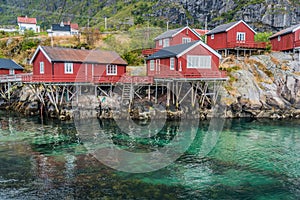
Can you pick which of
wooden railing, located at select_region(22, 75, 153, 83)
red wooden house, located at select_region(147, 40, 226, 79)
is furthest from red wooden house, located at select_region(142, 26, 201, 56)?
wooden railing, located at select_region(22, 75, 153, 83)

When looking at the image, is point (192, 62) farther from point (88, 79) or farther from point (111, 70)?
point (88, 79)

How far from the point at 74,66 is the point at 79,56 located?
1.87m

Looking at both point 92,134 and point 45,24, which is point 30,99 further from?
point 45,24

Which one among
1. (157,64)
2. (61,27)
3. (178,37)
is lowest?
(157,64)

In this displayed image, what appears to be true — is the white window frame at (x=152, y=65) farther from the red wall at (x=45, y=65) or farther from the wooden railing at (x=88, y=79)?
the red wall at (x=45, y=65)

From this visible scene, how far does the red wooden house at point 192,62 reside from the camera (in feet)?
109

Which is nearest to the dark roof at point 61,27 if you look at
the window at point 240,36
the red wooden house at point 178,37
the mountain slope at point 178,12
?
the mountain slope at point 178,12

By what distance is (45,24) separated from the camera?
144250 mm

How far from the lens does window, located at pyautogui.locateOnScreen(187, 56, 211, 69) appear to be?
33562mm

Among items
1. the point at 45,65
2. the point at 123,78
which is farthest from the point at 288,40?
the point at 45,65

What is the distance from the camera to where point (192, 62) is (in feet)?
111

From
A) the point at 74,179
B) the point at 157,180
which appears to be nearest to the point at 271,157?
the point at 157,180

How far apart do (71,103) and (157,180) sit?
834 inches

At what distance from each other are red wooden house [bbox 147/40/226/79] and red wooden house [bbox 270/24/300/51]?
15.2m
